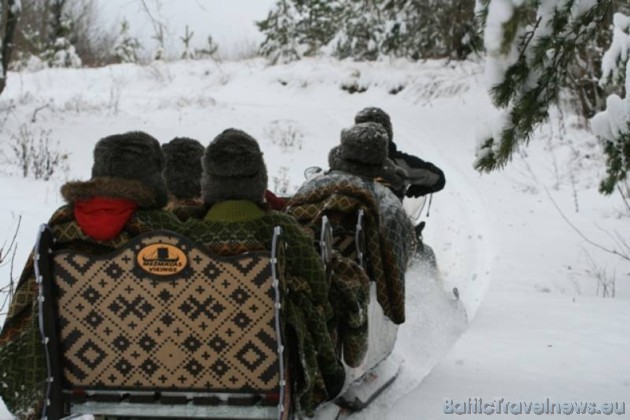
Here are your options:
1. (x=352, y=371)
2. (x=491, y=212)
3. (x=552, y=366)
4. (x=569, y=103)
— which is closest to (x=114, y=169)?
(x=352, y=371)

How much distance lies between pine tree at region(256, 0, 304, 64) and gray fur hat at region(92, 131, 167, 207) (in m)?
25.4

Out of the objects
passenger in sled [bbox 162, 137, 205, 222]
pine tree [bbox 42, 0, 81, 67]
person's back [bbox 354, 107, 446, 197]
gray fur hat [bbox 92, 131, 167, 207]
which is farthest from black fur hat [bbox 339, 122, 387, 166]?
pine tree [bbox 42, 0, 81, 67]

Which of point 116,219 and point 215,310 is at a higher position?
point 116,219

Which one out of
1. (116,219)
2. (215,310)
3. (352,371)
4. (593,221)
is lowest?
(593,221)

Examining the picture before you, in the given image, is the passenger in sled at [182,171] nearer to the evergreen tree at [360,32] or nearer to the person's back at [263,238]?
the person's back at [263,238]

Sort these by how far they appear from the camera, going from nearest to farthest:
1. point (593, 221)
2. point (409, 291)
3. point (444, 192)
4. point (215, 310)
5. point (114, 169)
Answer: point (215, 310), point (114, 169), point (409, 291), point (593, 221), point (444, 192)

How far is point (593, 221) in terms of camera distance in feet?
34.8

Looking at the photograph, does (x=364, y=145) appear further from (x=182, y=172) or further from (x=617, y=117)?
(x=617, y=117)

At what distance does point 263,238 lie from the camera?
10.8 feet

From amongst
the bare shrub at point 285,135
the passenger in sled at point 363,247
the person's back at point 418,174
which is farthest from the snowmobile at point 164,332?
the bare shrub at point 285,135

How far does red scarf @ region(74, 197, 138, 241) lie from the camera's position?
10.6 ft

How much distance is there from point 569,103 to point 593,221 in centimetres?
726

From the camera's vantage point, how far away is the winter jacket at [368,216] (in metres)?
4.28

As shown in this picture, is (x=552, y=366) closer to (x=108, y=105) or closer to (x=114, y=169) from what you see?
(x=114, y=169)
